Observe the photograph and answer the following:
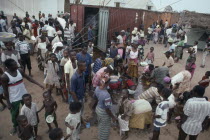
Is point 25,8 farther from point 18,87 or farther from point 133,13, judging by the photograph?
point 18,87

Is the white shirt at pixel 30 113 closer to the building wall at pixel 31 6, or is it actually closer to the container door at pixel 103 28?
the container door at pixel 103 28

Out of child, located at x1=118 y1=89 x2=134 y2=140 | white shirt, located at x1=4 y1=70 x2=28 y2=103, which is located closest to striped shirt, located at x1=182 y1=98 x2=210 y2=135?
child, located at x1=118 y1=89 x2=134 y2=140

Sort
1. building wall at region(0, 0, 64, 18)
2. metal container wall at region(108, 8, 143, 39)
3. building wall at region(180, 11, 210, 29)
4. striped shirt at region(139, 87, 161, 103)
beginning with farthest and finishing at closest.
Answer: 1. building wall at region(0, 0, 64, 18)
2. metal container wall at region(108, 8, 143, 39)
3. building wall at region(180, 11, 210, 29)
4. striped shirt at region(139, 87, 161, 103)

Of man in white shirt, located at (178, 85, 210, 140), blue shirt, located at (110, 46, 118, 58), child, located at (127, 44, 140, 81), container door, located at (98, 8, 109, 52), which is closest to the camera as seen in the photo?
man in white shirt, located at (178, 85, 210, 140)

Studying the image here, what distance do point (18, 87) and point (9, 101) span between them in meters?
0.31

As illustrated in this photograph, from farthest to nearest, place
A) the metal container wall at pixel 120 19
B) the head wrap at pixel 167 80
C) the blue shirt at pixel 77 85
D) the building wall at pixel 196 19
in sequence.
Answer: the metal container wall at pixel 120 19
the building wall at pixel 196 19
the head wrap at pixel 167 80
the blue shirt at pixel 77 85

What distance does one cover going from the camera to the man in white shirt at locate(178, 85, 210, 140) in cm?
311

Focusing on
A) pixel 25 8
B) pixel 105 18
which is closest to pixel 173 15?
pixel 105 18

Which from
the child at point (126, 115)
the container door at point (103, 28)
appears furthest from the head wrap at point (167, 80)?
the container door at point (103, 28)

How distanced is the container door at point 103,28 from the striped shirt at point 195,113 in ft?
26.1

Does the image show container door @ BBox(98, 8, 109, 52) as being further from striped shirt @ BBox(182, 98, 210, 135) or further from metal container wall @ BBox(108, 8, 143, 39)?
striped shirt @ BBox(182, 98, 210, 135)

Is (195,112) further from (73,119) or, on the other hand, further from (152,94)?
(73,119)

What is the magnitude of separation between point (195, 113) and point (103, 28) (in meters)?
8.50

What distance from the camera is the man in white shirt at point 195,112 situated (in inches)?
122
